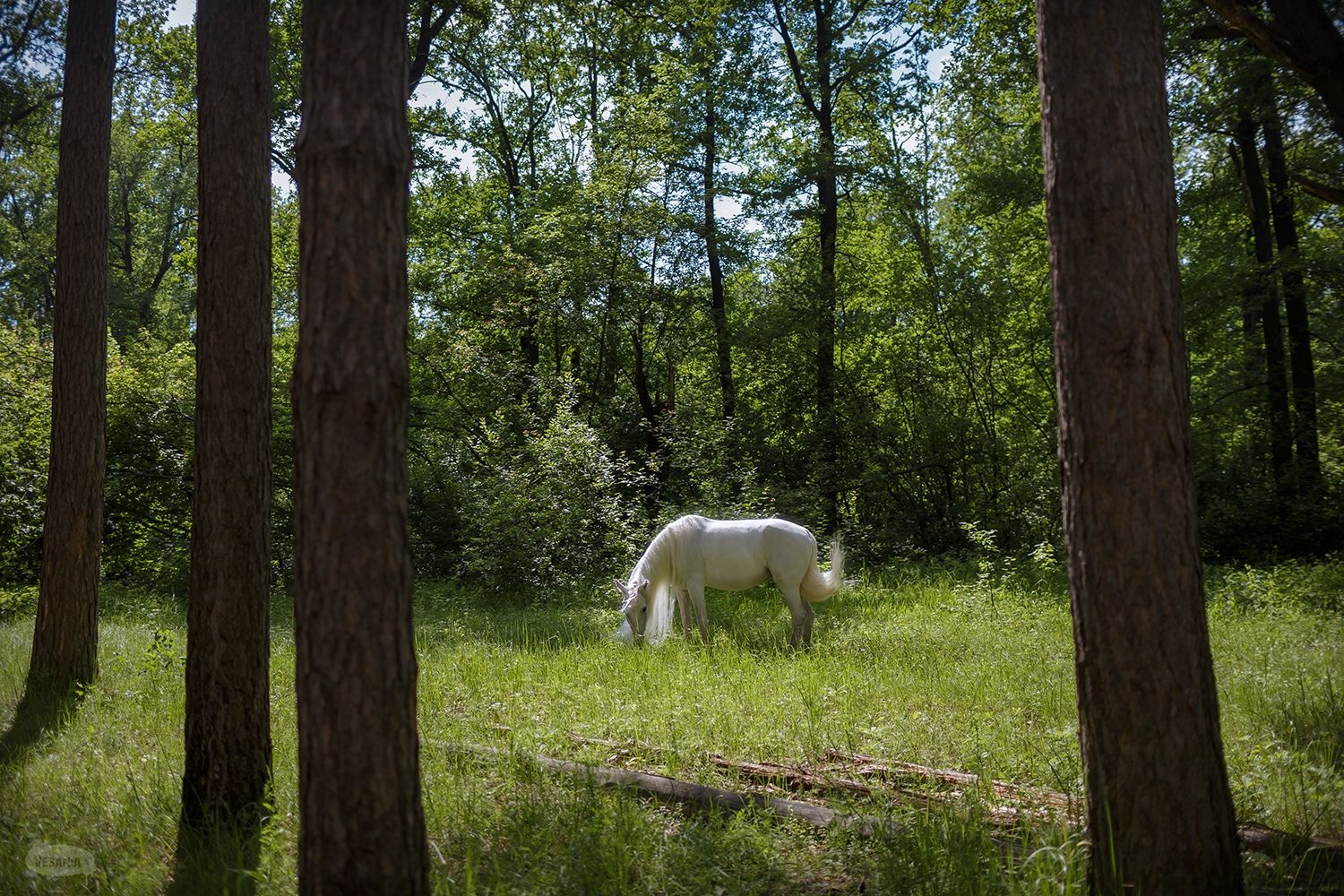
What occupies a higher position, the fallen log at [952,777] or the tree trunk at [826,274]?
the tree trunk at [826,274]

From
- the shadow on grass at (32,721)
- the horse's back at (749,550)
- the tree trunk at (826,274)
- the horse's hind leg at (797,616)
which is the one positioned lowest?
the shadow on grass at (32,721)

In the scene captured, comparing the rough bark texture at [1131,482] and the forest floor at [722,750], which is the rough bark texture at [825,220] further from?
the rough bark texture at [1131,482]

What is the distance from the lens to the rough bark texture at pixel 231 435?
16.8ft

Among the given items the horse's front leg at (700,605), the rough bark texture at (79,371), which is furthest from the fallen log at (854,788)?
the rough bark texture at (79,371)

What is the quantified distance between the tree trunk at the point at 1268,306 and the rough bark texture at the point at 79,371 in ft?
50.5

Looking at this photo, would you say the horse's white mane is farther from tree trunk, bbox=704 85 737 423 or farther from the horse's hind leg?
tree trunk, bbox=704 85 737 423

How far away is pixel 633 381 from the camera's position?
2272 centimetres

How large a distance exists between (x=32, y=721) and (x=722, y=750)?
5.65m

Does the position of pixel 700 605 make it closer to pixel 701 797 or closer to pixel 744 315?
pixel 701 797

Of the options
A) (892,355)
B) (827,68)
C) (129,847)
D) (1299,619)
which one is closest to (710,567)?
(1299,619)

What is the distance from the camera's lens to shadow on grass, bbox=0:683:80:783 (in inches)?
252

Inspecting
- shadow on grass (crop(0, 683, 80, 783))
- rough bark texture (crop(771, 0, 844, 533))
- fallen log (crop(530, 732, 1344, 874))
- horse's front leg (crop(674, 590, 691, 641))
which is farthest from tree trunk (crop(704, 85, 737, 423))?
fallen log (crop(530, 732, 1344, 874))
